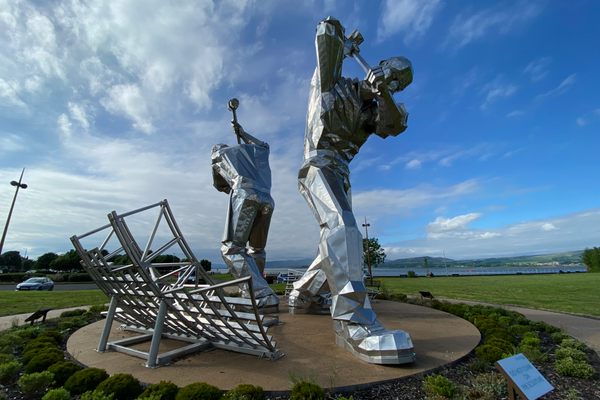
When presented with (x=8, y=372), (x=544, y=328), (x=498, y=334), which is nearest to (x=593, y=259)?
(x=544, y=328)

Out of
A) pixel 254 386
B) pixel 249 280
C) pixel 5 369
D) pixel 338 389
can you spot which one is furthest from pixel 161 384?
pixel 5 369

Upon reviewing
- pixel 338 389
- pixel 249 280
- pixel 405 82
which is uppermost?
pixel 405 82

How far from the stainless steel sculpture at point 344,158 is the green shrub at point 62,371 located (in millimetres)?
3745

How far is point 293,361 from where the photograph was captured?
212 inches

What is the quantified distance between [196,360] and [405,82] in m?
5.67

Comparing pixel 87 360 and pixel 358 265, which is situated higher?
pixel 358 265

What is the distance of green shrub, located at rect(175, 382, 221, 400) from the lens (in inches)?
154

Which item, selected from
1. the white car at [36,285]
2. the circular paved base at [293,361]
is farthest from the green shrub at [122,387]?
the white car at [36,285]

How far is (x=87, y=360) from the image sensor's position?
18.4 feet

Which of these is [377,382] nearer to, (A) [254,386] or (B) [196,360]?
(A) [254,386]

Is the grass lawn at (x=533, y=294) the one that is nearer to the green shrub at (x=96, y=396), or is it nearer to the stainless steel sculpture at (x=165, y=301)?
the stainless steel sculpture at (x=165, y=301)

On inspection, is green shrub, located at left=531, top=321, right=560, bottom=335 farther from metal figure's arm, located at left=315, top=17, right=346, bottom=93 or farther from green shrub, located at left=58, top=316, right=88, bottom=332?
green shrub, located at left=58, top=316, right=88, bottom=332

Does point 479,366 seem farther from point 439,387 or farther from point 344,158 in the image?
point 344,158

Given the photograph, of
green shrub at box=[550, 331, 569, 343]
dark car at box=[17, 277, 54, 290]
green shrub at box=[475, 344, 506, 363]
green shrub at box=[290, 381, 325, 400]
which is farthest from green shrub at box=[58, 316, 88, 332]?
dark car at box=[17, 277, 54, 290]
